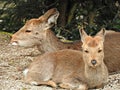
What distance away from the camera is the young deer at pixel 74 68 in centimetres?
847

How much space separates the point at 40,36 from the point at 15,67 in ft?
2.69

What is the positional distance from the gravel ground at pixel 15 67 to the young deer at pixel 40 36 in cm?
47

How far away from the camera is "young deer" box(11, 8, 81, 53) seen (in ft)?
34.3

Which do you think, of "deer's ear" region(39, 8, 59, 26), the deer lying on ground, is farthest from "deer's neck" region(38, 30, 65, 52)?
"deer's ear" region(39, 8, 59, 26)

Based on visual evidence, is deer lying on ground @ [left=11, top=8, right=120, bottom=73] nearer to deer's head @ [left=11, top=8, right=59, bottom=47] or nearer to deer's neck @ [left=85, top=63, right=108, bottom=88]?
deer's head @ [left=11, top=8, right=59, bottom=47]

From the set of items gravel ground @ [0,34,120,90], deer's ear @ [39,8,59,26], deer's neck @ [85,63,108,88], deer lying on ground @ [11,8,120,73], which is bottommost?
gravel ground @ [0,34,120,90]

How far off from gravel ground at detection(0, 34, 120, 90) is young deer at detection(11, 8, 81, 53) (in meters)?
0.47

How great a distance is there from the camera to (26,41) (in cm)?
1045

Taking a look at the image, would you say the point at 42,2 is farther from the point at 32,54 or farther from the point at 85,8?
the point at 32,54

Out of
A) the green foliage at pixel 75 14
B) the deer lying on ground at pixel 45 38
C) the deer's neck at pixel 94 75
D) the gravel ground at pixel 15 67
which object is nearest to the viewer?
the deer's neck at pixel 94 75

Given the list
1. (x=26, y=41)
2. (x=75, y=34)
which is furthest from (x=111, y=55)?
(x=75, y=34)

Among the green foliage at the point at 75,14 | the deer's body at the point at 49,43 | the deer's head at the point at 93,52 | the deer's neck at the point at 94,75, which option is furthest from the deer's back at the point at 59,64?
the green foliage at the point at 75,14

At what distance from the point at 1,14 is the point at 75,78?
236 inches

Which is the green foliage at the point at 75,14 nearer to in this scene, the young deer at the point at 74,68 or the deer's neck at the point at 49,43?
the deer's neck at the point at 49,43
